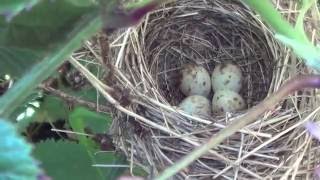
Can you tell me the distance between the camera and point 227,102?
1025 mm

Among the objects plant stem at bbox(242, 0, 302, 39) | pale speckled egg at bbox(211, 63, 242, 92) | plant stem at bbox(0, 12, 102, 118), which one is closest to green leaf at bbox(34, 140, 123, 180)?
pale speckled egg at bbox(211, 63, 242, 92)

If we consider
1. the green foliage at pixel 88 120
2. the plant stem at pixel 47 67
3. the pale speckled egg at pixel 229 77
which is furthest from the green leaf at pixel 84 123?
the plant stem at pixel 47 67

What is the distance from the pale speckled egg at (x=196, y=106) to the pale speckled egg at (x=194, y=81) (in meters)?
0.08

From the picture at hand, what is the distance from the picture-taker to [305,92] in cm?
85

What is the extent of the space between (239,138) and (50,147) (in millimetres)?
311

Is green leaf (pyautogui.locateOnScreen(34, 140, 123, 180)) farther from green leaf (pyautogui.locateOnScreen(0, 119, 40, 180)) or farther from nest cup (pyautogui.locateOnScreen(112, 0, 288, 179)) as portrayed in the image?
green leaf (pyautogui.locateOnScreen(0, 119, 40, 180))

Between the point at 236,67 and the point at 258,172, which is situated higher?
the point at 236,67

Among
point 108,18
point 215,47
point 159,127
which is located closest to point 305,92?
point 159,127

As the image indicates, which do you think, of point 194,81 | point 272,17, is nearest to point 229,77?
point 194,81

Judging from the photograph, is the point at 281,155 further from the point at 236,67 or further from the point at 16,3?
the point at 16,3

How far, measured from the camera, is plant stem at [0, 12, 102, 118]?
402mm

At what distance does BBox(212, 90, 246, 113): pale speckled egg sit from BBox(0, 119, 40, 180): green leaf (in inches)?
25.6

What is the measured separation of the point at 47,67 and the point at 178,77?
724mm

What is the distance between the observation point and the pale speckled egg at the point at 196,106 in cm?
97
